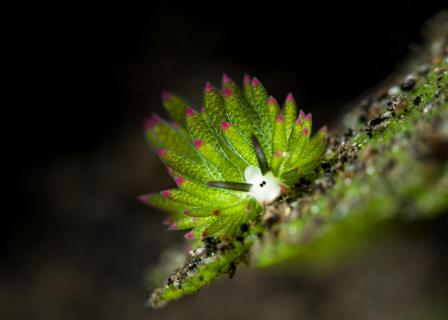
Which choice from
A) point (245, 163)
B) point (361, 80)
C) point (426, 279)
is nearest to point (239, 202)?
point (245, 163)

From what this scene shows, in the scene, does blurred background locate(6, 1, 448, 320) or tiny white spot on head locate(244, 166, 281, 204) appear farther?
blurred background locate(6, 1, 448, 320)

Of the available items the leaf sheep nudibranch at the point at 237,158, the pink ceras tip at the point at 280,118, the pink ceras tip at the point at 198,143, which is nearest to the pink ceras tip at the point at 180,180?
the leaf sheep nudibranch at the point at 237,158

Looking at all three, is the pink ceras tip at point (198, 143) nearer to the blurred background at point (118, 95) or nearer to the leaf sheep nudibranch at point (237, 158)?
the leaf sheep nudibranch at point (237, 158)

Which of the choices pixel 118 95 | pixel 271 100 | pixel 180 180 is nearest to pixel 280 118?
pixel 271 100

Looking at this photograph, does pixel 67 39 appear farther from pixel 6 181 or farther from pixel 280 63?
pixel 280 63

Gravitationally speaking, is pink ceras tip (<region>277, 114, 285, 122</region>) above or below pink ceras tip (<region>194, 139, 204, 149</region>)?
below

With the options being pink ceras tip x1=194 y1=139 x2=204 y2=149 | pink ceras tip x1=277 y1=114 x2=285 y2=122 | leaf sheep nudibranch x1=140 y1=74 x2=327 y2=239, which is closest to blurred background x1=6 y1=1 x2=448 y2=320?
leaf sheep nudibranch x1=140 y1=74 x2=327 y2=239

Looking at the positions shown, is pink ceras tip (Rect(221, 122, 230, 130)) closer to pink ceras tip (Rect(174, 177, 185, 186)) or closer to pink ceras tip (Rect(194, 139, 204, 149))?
pink ceras tip (Rect(194, 139, 204, 149))

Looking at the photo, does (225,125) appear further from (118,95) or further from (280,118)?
A: (118,95)
